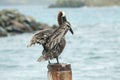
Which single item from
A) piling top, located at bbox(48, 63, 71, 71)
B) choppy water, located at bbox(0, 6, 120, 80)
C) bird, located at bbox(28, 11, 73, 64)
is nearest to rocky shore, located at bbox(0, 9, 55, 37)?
choppy water, located at bbox(0, 6, 120, 80)

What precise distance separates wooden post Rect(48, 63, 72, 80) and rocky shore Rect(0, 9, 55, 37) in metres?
43.5

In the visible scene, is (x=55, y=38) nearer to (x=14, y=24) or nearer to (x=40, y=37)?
(x=40, y=37)

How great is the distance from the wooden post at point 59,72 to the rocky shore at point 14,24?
143ft

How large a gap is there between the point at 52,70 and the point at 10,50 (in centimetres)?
3207

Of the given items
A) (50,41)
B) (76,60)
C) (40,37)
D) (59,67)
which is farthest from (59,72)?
(76,60)

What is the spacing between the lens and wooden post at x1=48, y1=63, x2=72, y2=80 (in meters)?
7.84

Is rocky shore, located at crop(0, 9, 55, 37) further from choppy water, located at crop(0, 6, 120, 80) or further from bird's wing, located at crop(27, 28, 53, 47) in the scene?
bird's wing, located at crop(27, 28, 53, 47)

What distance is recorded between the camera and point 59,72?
7.92m

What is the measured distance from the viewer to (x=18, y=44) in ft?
149

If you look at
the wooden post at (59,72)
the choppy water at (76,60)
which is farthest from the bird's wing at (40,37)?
the choppy water at (76,60)

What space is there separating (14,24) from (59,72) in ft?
153

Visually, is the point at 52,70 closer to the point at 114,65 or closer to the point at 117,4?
the point at 114,65

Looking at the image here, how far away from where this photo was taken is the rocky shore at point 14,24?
5338cm

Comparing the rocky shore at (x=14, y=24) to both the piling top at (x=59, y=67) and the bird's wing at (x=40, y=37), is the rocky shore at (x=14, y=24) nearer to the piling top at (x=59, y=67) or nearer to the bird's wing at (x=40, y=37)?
the bird's wing at (x=40, y=37)
